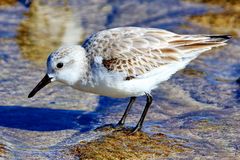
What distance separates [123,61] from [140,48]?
277 mm

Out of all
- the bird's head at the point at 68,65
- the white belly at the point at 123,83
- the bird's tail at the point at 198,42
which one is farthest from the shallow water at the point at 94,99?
the bird's tail at the point at 198,42

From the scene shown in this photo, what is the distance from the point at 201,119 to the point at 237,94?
1.17 meters

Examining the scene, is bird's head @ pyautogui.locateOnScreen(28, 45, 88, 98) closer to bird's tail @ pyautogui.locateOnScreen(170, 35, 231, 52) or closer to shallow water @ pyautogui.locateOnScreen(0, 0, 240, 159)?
shallow water @ pyautogui.locateOnScreen(0, 0, 240, 159)

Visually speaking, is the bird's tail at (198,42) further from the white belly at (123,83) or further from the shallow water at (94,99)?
the shallow water at (94,99)

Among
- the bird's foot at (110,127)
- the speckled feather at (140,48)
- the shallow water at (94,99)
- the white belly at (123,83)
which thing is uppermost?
the speckled feather at (140,48)

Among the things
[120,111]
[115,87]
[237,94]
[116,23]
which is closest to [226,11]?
[116,23]

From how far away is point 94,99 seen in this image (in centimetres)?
880

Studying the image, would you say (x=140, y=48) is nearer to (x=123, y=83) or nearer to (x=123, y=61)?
(x=123, y=61)

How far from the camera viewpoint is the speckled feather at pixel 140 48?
723 centimetres

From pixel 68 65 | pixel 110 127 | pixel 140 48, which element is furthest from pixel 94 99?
pixel 140 48

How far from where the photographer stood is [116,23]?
1214 cm

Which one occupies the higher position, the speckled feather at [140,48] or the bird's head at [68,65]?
the speckled feather at [140,48]

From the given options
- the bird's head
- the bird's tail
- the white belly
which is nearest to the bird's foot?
the white belly

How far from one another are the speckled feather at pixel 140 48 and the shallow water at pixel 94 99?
0.77 metres
